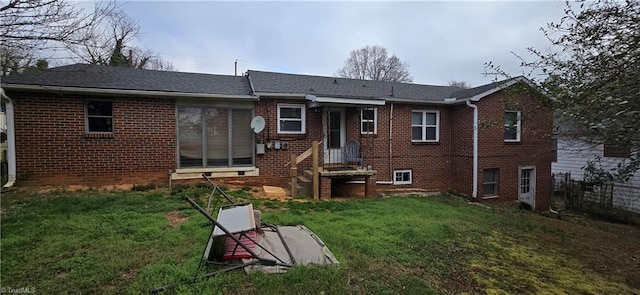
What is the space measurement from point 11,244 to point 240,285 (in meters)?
3.46

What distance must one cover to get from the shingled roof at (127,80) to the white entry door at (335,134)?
2911 mm

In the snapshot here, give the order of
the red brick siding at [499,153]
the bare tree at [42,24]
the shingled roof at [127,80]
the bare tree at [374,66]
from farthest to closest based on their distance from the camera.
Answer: the bare tree at [374,66]
the red brick siding at [499,153]
the shingled roof at [127,80]
the bare tree at [42,24]

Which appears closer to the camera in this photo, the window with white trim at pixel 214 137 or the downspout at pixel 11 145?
the downspout at pixel 11 145

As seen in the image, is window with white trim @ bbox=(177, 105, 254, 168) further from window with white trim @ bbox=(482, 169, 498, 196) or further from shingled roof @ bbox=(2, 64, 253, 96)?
window with white trim @ bbox=(482, 169, 498, 196)

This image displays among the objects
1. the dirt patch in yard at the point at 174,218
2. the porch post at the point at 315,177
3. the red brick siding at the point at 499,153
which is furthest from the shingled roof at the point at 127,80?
the red brick siding at the point at 499,153

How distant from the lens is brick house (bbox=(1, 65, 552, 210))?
7777mm

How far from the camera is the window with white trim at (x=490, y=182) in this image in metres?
11.5

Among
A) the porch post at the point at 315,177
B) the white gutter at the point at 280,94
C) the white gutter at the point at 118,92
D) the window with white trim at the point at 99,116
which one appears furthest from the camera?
the white gutter at the point at 280,94

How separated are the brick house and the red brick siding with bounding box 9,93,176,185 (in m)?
0.03

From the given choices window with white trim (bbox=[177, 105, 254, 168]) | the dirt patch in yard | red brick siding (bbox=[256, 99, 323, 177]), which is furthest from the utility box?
the dirt patch in yard

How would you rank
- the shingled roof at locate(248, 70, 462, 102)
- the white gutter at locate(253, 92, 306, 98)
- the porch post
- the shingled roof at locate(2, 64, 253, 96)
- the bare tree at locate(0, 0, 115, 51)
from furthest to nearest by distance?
the shingled roof at locate(248, 70, 462, 102), the white gutter at locate(253, 92, 306, 98), the porch post, the shingled roof at locate(2, 64, 253, 96), the bare tree at locate(0, 0, 115, 51)

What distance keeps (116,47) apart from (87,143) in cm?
304

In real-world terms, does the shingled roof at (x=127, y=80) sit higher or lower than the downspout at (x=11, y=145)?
higher

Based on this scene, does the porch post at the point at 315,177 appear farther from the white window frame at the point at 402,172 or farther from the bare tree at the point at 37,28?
the bare tree at the point at 37,28
